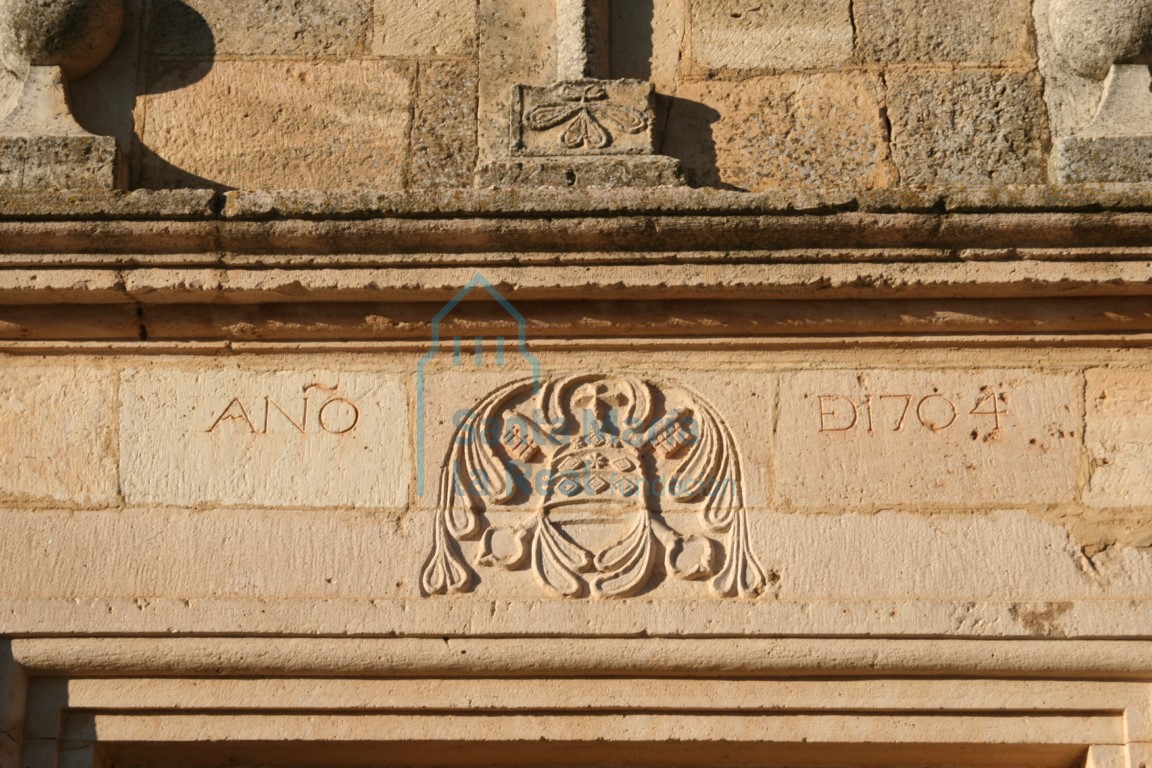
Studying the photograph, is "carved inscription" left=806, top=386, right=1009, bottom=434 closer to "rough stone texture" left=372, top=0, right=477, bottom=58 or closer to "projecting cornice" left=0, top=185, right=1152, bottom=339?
"projecting cornice" left=0, top=185, right=1152, bottom=339

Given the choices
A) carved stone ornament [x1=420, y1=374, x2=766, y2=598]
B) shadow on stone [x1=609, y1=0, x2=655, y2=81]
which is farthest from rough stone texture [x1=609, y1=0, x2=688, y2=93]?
carved stone ornament [x1=420, y1=374, x2=766, y2=598]

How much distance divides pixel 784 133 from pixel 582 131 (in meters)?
0.52

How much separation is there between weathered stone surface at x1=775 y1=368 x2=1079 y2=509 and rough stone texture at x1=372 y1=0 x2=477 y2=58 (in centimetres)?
124

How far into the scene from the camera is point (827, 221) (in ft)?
12.0

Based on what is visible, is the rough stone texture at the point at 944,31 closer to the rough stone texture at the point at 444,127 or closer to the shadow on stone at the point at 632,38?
the shadow on stone at the point at 632,38

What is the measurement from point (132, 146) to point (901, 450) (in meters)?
2.05

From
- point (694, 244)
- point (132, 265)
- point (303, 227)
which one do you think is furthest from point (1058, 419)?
point (132, 265)

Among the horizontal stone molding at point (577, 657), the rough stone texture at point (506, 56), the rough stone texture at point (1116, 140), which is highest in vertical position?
the rough stone texture at point (506, 56)

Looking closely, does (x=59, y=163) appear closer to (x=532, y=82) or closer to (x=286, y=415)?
(x=286, y=415)

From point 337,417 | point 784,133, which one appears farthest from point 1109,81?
point 337,417

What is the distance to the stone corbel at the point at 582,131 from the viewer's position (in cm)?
383

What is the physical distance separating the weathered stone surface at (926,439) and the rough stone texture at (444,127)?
0.97 meters

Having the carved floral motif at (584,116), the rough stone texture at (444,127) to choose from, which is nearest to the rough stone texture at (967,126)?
the carved floral motif at (584,116)

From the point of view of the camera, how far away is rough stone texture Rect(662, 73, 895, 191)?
3969 millimetres
